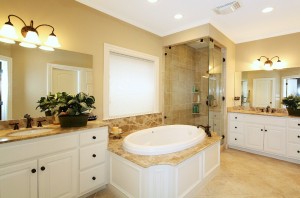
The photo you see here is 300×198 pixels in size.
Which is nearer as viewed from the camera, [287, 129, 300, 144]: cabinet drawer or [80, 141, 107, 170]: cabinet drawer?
[80, 141, 107, 170]: cabinet drawer

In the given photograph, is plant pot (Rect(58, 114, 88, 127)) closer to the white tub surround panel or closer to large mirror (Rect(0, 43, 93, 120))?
large mirror (Rect(0, 43, 93, 120))

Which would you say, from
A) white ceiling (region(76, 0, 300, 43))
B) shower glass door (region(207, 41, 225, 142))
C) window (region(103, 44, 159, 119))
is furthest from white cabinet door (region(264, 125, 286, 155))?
window (region(103, 44, 159, 119))

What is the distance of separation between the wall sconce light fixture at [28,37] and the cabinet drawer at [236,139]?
3.80m

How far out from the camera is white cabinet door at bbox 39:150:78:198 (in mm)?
1558

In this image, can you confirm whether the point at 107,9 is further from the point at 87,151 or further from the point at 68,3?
the point at 87,151

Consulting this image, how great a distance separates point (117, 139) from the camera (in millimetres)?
2422

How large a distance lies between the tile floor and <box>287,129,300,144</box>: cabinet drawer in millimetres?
427

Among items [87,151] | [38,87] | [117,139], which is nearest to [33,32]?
[38,87]

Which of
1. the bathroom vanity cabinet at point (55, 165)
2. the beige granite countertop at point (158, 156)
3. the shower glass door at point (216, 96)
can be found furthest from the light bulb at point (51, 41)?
the shower glass door at point (216, 96)

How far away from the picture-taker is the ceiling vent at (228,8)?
2.23m

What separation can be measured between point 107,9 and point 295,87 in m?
3.82

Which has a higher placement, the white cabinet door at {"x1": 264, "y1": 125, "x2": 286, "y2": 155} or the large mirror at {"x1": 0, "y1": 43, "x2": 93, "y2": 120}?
the large mirror at {"x1": 0, "y1": 43, "x2": 93, "y2": 120}

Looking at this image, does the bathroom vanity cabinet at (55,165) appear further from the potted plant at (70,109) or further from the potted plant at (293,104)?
the potted plant at (293,104)

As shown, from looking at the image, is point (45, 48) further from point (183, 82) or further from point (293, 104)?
point (293, 104)
